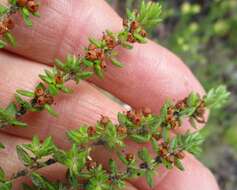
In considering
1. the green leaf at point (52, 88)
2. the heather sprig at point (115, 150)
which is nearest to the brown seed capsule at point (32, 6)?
the green leaf at point (52, 88)

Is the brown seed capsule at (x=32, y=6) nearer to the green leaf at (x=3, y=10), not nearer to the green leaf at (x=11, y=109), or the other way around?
the green leaf at (x=3, y=10)

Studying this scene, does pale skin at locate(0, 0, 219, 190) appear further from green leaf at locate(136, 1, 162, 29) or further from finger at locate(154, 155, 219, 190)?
green leaf at locate(136, 1, 162, 29)

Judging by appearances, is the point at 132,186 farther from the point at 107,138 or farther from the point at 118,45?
the point at 118,45

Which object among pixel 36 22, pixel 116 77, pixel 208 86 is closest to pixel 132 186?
pixel 116 77

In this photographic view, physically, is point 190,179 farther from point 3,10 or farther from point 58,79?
point 3,10

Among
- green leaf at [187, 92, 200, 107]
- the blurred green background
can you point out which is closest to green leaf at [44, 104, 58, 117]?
green leaf at [187, 92, 200, 107]

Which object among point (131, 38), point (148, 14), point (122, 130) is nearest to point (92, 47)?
point (131, 38)
